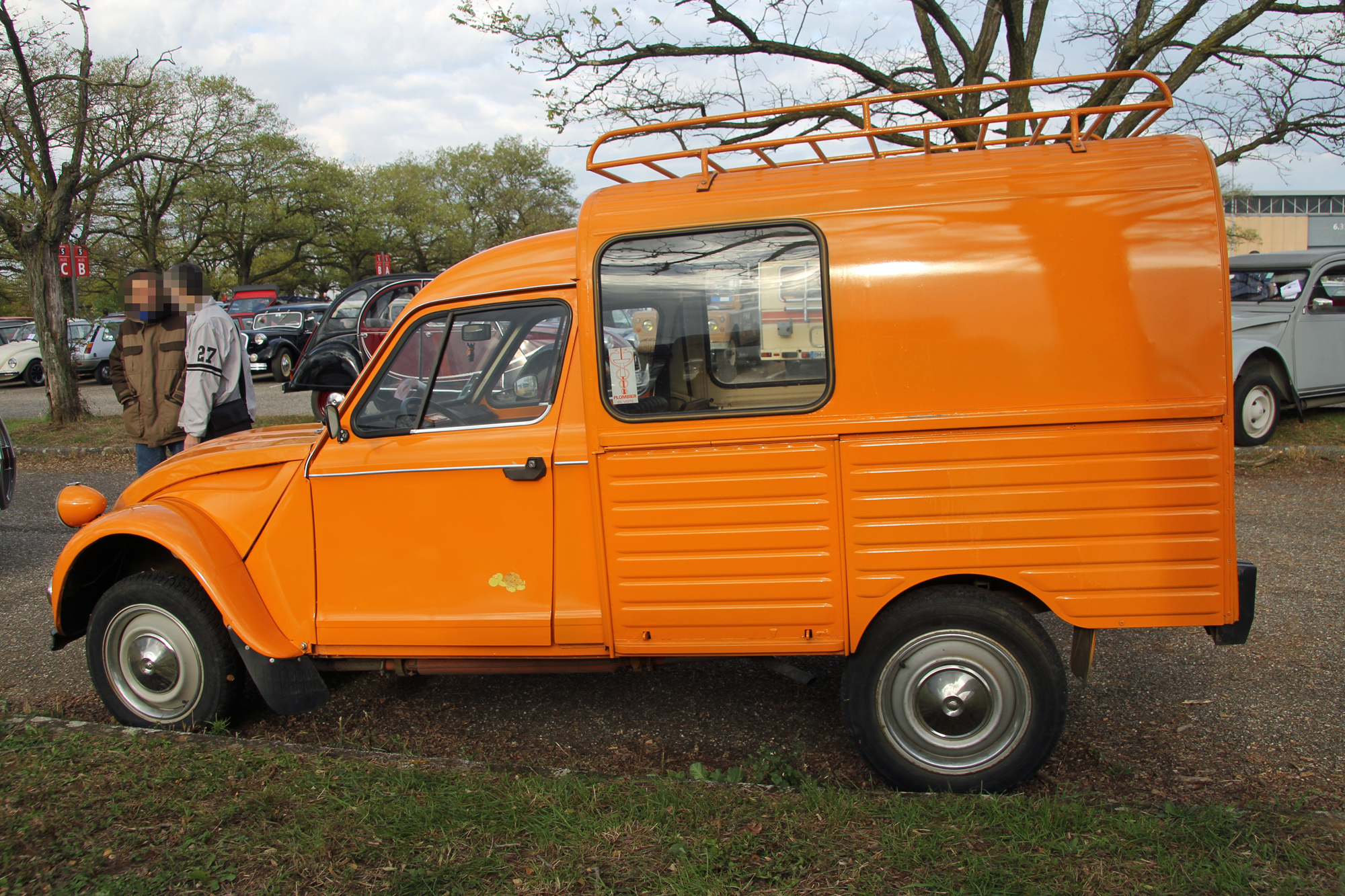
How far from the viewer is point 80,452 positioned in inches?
452

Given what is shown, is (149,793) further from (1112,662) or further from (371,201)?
(371,201)

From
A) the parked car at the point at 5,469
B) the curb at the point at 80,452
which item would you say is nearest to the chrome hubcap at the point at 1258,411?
the parked car at the point at 5,469

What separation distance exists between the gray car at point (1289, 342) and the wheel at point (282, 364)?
18883 mm

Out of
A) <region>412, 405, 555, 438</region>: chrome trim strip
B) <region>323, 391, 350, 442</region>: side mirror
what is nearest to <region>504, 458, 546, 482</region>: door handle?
<region>412, 405, 555, 438</region>: chrome trim strip

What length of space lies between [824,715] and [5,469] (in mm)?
6437

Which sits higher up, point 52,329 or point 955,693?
point 52,329

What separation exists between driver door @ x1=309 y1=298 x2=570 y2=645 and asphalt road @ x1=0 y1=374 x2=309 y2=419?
32.8 feet

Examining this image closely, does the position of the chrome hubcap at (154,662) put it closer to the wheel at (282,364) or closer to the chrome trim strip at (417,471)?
the chrome trim strip at (417,471)

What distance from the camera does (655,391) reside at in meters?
3.43

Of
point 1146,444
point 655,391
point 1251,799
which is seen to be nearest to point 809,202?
point 655,391

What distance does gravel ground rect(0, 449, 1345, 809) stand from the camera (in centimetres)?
356

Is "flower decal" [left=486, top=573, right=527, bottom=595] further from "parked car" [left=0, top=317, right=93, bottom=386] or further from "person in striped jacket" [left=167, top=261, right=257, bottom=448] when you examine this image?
"parked car" [left=0, top=317, right=93, bottom=386]

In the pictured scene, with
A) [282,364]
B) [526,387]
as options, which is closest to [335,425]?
[526,387]

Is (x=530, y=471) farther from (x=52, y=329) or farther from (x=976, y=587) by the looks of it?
(x=52, y=329)
